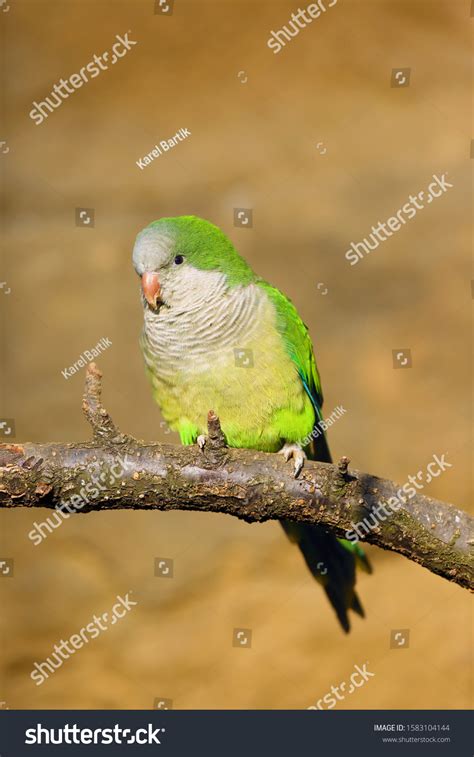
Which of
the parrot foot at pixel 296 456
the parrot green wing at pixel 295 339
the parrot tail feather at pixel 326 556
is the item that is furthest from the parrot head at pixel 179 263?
the parrot tail feather at pixel 326 556

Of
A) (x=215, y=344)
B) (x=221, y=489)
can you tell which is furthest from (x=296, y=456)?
(x=215, y=344)

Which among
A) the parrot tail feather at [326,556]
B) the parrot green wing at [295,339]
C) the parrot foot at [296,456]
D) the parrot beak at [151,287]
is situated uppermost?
the parrot beak at [151,287]

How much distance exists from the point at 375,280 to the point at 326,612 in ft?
8.84

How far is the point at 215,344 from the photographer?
330 cm

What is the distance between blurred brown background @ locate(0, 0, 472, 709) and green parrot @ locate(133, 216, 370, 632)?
2.64 m

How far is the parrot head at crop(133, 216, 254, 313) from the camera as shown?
327 cm

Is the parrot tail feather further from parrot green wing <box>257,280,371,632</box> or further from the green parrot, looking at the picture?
the green parrot

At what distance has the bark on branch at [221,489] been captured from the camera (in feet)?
8.54

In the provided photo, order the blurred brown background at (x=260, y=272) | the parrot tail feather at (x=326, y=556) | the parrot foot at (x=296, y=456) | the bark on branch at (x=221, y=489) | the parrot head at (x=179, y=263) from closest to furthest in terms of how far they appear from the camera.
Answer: the bark on branch at (x=221, y=489), the parrot foot at (x=296, y=456), the parrot head at (x=179, y=263), the parrot tail feather at (x=326, y=556), the blurred brown background at (x=260, y=272)

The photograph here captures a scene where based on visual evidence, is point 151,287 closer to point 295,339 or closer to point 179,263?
point 179,263

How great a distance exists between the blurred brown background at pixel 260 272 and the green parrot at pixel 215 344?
2.64 meters

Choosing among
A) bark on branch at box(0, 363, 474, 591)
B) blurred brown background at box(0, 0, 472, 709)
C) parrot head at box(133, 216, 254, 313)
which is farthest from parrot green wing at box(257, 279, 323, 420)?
blurred brown background at box(0, 0, 472, 709)

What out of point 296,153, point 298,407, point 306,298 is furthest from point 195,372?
point 296,153

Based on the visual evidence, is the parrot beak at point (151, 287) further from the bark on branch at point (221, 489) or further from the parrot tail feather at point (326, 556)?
the parrot tail feather at point (326, 556)
